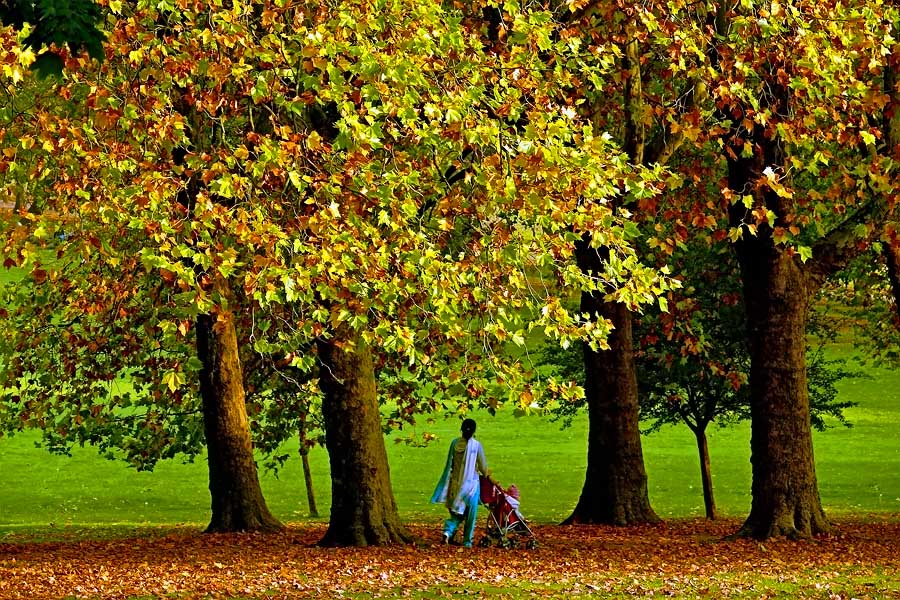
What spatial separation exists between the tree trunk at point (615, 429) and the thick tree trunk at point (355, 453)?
5333 millimetres

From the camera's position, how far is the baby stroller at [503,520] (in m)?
20.4

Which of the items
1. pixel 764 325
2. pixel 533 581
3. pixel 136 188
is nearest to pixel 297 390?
pixel 764 325

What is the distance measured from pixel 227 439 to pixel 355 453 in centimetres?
432

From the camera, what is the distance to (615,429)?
79.7 ft

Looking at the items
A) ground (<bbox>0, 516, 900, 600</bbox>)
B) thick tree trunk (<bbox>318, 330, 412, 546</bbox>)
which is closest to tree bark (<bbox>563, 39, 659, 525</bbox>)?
ground (<bbox>0, 516, 900, 600</bbox>)

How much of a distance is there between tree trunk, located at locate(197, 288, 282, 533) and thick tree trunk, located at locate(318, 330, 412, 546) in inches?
152

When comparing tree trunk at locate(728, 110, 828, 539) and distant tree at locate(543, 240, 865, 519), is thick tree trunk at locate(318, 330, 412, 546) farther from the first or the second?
distant tree at locate(543, 240, 865, 519)

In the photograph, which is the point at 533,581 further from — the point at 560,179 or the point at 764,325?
the point at 764,325

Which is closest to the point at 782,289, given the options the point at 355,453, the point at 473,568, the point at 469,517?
the point at 469,517

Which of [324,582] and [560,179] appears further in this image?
[324,582]

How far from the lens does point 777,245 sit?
19828 millimetres

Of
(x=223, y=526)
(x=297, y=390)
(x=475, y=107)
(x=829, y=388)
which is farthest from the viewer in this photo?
(x=829, y=388)

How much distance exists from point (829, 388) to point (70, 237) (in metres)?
21.8

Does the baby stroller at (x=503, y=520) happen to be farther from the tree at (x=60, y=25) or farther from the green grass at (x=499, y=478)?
the tree at (x=60, y=25)
